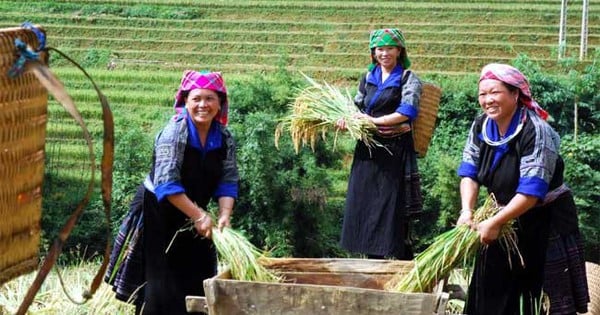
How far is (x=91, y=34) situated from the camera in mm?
16516

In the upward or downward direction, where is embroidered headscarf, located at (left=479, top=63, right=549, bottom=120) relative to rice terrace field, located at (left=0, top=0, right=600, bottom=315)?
downward

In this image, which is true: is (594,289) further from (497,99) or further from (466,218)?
(497,99)

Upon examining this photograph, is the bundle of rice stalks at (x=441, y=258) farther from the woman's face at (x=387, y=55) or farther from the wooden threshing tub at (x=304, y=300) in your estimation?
the woman's face at (x=387, y=55)

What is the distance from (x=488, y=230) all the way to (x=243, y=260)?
800 mm

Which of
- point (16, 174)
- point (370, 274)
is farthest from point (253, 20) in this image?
point (16, 174)

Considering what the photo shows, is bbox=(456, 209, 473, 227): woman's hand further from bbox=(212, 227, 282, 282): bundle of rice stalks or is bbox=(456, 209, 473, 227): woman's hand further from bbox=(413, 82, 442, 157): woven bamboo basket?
bbox=(413, 82, 442, 157): woven bamboo basket

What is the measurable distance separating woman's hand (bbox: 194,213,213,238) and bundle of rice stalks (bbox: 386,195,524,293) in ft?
2.05

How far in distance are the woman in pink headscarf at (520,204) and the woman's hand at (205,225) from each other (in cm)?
84

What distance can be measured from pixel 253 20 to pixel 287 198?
1148 cm

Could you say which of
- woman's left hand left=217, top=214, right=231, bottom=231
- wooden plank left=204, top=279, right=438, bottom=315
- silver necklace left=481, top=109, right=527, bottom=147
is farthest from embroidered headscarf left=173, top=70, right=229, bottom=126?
silver necklace left=481, top=109, right=527, bottom=147

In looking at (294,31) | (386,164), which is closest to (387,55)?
(386,164)

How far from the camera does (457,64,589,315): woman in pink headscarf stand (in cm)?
343

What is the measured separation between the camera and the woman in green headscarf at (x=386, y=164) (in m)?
4.63

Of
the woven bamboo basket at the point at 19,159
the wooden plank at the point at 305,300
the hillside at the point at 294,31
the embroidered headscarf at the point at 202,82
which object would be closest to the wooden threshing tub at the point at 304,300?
the wooden plank at the point at 305,300
